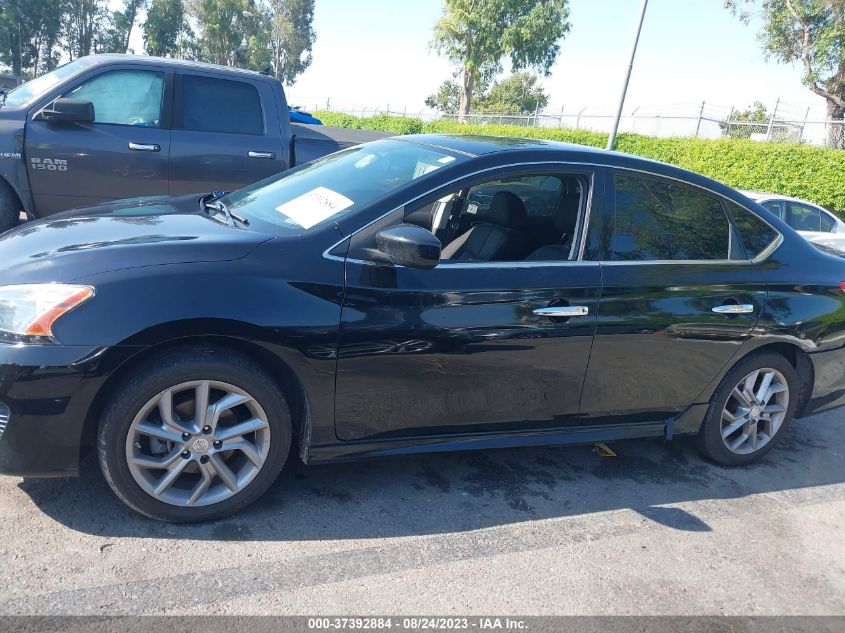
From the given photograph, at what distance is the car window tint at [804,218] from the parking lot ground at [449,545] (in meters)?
7.77

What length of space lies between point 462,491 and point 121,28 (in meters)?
73.1

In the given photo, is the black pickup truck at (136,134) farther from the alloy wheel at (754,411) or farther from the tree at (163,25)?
the tree at (163,25)

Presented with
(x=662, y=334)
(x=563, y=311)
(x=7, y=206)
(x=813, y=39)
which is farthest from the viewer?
(x=813, y=39)

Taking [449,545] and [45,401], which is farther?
[449,545]

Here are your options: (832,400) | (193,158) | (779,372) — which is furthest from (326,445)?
(193,158)

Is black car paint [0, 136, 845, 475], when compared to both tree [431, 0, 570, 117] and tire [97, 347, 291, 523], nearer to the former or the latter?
tire [97, 347, 291, 523]

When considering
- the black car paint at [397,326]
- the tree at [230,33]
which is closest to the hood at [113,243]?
the black car paint at [397,326]

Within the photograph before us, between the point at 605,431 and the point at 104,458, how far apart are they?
2.39 meters

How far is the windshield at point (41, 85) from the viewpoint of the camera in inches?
236

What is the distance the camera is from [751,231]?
4.01 m

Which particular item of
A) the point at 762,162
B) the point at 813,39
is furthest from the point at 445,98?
the point at 762,162

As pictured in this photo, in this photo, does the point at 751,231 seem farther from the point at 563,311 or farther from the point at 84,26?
the point at 84,26

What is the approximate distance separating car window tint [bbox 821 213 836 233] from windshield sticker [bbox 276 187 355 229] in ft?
33.2

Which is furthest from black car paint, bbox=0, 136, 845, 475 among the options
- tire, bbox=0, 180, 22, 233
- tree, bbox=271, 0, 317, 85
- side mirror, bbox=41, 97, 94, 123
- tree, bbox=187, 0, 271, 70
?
tree, bbox=271, 0, 317, 85
